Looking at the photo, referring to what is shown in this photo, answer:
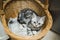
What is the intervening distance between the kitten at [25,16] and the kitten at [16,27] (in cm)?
4

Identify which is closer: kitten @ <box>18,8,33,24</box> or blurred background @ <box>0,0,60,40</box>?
kitten @ <box>18,8,33,24</box>

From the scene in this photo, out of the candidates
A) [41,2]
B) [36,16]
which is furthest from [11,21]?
[41,2]

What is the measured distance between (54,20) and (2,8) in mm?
543

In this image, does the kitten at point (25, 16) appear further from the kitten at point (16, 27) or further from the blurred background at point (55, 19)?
the blurred background at point (55, 19)

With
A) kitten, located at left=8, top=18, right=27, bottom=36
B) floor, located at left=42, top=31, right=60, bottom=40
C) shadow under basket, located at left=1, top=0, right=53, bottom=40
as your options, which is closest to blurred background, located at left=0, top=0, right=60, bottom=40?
floor, located at left=42, top=31, right=60, bottom=40

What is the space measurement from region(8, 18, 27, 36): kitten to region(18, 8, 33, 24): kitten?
0.13 ft

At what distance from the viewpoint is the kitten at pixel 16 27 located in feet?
4.31

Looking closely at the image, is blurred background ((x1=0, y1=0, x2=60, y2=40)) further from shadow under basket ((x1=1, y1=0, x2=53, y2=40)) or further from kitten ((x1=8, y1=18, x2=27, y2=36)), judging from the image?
kitten ((x1=8, y1=18, x2=27, y2=36))

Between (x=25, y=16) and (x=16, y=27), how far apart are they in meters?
0.14

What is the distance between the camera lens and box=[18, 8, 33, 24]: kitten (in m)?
1.43

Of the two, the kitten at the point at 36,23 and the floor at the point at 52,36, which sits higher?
the kitten at the point at 36,23

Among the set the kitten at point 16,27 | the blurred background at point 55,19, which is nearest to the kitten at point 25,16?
the kitten at point 16,27

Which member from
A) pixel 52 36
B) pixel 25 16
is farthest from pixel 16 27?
pixel 52 36

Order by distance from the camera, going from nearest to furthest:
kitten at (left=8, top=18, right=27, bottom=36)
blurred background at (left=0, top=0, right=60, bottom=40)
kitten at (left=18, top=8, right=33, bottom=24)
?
kitten at (left=8, top=18, right=27, bottom=36) → kitten at (left=18, top=8, right=33, bottom=24) → blurred background at (left=0, top=0, right=60, bottom=40)
